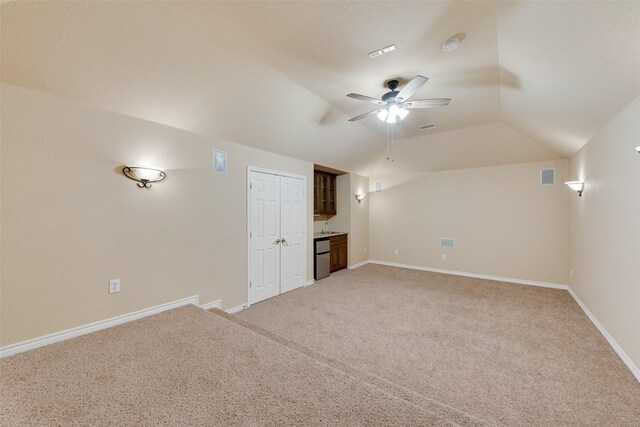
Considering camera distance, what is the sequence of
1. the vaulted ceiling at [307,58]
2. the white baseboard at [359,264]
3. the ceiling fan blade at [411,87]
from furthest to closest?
the white baseboard at [359,264] < the ceiling fan blade at [411,87] < the vaulted ceiling at [307,58]

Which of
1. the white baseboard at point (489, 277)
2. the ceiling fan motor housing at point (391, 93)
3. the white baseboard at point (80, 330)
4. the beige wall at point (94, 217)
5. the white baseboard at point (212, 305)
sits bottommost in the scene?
the white baseboard at point (489, 277)

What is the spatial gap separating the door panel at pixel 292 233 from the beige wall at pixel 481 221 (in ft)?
9.71

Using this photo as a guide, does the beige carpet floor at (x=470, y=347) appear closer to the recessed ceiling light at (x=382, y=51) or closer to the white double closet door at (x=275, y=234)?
the white double closet door at (x=275, y=234)

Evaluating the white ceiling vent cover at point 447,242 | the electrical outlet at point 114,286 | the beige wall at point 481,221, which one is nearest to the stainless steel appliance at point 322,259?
the beige wall at point 481,221

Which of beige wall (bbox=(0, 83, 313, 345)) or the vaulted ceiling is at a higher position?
the vaulted ceiling

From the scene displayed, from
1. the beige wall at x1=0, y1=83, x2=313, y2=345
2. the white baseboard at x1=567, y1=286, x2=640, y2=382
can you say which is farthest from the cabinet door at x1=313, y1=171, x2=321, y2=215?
the white baseboard at x1=567, y1=286, x2=640, y2=382

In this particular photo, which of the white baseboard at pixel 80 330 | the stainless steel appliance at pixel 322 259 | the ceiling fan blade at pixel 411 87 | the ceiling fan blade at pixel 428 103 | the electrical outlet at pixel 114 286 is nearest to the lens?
the white baseboard at pixel 80 330

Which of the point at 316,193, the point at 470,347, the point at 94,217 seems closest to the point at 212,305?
the point at 94,217

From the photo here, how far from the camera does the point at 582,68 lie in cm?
210

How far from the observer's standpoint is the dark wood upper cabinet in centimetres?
606

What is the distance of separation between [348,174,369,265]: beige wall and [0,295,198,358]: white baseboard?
4.33m

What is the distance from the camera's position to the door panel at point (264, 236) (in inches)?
160

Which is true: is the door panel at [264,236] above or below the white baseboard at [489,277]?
above

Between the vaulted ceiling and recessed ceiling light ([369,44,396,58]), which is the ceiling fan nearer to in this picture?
the vaulted ceiling
